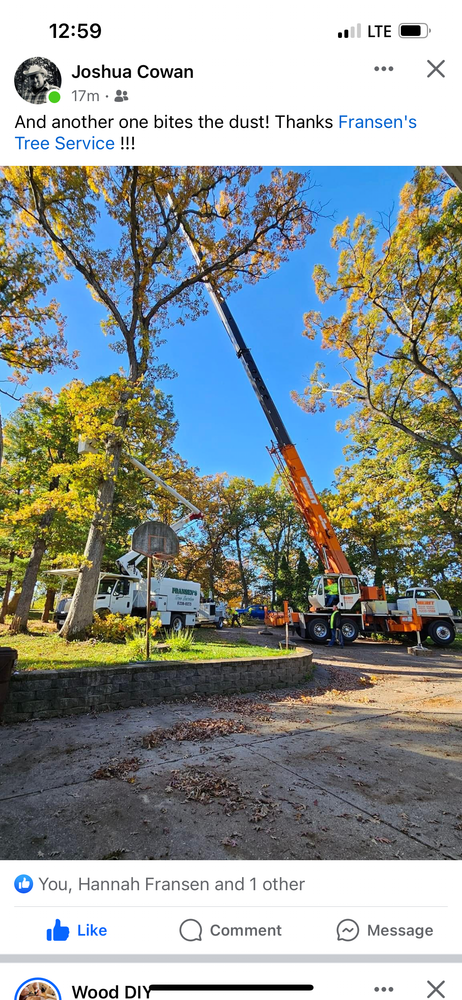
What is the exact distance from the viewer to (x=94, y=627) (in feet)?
31.1

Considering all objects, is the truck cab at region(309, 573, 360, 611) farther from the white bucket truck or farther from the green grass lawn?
the green grass lawn

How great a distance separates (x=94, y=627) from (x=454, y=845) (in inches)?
347

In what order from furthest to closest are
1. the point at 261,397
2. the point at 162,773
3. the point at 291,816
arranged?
the point at 261,397
the point at 162,773
the point at 291,816

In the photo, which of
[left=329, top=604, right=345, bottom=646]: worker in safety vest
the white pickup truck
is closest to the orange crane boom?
[left=329, top=604, right=345, bottom=646]: worker in safety vest

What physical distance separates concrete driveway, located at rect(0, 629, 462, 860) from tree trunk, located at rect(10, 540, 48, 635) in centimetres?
866
